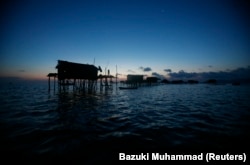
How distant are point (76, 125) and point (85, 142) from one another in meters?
3.31

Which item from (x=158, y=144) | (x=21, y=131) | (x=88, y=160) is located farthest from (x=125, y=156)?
(x=21, y=131)

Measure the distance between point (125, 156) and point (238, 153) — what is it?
544cm

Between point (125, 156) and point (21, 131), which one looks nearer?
point (125, 156)

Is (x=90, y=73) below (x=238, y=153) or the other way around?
the other way around

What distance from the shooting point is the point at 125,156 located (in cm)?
578

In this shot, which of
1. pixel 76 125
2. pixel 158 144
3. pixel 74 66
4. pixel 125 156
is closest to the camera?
pixel 125 156

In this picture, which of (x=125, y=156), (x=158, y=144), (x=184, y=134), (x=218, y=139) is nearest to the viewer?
(x=125, y=156)

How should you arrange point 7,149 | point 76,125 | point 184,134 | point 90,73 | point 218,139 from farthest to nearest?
point 90,73, point 76,125, point 184,134, point 218,139, point 7,149

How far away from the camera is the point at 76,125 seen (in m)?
9.88

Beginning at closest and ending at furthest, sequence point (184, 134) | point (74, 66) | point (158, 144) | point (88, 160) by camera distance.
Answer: point (88, 160) → point (158, 144) → point (184, 134) → point (74, 66)

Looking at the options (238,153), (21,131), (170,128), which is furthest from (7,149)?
(238,153)

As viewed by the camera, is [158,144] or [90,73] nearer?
[158,144]

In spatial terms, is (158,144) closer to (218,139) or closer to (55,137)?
(218,139)

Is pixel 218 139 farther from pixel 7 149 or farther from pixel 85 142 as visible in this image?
pixel 7 149
